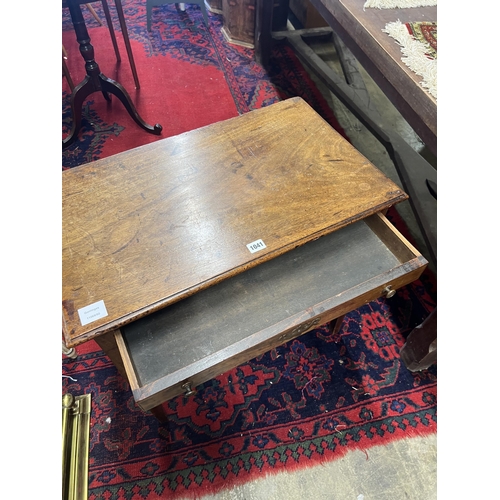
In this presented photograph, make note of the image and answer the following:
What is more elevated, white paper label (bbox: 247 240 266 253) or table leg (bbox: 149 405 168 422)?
white paper label (bbox: 247 240 266 253)

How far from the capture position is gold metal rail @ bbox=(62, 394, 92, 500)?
2.63ft

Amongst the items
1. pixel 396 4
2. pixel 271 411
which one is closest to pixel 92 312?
pixel 271 411

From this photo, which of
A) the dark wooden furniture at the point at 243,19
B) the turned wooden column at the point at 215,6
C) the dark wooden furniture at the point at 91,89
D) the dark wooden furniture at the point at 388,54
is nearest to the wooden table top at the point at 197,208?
the dark wooden furniture at the point at 388,54

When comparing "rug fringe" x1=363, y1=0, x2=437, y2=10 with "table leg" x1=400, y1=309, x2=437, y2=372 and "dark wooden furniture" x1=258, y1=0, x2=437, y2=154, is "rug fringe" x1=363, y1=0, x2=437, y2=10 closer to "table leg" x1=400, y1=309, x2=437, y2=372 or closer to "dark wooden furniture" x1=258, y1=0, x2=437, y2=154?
"dark wooden furniture" x1=258, y1=0, x2=437, y2=154

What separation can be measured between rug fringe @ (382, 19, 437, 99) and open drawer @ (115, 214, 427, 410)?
14.5 inches

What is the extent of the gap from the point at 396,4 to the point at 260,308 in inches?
43.8

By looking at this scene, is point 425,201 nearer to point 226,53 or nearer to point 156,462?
point 156,462

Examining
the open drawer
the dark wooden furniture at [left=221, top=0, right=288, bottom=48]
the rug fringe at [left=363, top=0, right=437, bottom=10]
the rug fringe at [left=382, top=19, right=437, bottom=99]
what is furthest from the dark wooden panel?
the dark wooden furniture at [left=221, top=0, right=288, bottom=48]

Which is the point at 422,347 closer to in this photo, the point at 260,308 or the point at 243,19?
the point at 260,308

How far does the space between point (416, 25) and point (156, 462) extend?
60.1 inches

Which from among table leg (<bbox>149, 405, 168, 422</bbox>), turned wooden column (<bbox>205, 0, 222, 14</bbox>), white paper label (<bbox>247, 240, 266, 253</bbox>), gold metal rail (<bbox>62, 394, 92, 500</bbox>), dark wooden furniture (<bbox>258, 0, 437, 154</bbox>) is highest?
dark wooden furniture (<bbox>258, 0, 437, 154</bbox>)

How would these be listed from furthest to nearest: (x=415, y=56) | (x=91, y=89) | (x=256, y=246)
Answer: (x=91, y=89), (x=415, y=56), (x=256, y=246)

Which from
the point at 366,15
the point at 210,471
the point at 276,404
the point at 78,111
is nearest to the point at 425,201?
the point at 366,15

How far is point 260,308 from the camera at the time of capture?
0.93 metres
